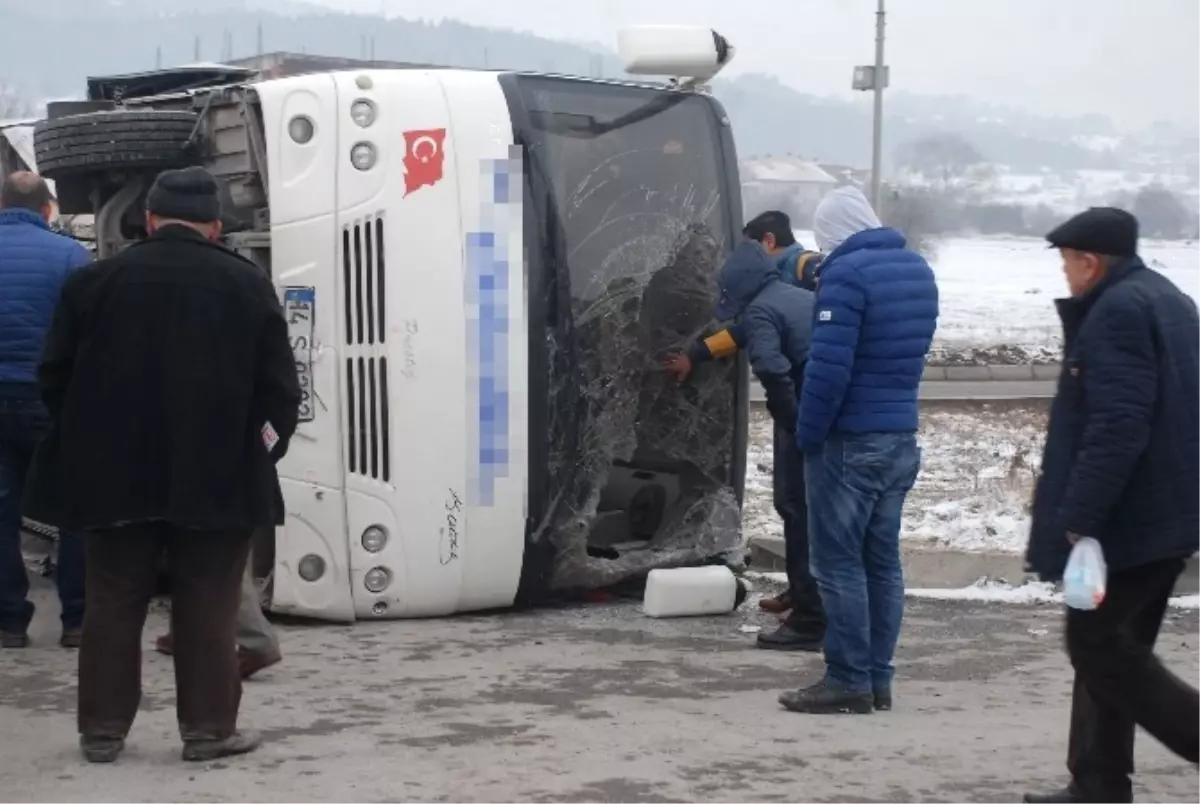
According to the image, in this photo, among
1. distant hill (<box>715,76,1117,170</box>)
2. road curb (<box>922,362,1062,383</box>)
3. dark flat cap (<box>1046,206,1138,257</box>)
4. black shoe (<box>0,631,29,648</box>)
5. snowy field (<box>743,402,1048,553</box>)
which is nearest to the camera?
dark flat cap (<box>1046,206,1138,257</box>)

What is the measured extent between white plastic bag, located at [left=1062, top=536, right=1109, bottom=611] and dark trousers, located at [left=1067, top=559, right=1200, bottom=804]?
0.11m

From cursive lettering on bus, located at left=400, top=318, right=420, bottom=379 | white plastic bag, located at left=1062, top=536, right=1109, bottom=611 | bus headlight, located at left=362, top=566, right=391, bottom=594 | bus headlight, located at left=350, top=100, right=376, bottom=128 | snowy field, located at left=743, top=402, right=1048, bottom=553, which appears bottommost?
snowy field, located at left=743, top=402, right=1048, bottom=553

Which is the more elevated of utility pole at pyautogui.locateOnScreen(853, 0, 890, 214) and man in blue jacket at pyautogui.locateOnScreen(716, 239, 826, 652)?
utility pole at pyautogui.locateOnScreen(853, 0, 890, 214)

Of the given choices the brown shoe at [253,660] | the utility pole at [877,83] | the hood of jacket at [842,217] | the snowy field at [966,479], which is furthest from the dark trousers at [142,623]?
the utility pole at [877,83]

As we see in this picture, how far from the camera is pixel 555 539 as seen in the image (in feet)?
24.1

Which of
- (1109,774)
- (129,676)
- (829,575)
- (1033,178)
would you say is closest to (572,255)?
(829,575)

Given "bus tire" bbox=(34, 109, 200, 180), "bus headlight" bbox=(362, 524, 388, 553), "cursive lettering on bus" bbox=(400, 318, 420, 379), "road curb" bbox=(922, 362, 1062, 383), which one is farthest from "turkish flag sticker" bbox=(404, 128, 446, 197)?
"road curb" bbox=(922, 362, 1062, 383)

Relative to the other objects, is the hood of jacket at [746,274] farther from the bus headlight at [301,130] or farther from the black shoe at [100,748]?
the black shoe at [100,748]

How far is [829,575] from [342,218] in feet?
8.11

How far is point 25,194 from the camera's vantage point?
22.3 ft

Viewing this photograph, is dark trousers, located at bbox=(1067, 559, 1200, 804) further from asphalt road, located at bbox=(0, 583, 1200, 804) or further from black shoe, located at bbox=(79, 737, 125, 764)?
black shoe, located at bbox=(79, 737, 125, 764)

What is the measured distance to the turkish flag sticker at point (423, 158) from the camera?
6.95 m

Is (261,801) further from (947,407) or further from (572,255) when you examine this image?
(947,407)

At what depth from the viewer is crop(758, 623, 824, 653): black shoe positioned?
6.98m
